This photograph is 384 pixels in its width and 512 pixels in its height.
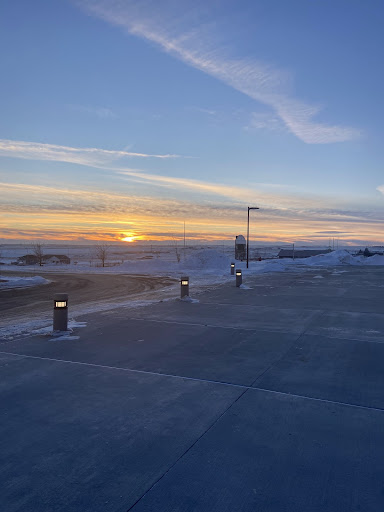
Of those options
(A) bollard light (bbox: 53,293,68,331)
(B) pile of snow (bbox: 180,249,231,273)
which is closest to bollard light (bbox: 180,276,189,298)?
(A) bollard light (bbox: 53,293,68,331)

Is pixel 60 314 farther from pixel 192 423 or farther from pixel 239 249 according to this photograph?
pixel 239 249

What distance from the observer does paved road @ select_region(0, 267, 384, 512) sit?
3371 mm

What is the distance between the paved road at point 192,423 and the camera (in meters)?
3.37

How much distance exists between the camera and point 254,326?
10.5m

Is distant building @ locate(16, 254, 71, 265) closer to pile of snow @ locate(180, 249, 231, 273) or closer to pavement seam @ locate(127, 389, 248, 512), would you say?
pile of snow @ locate(180, 249, 231, 273)

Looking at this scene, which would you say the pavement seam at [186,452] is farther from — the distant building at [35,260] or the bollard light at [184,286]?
the distant building at [35,260]

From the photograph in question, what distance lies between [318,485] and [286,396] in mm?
2042

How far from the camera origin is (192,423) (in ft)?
15.2

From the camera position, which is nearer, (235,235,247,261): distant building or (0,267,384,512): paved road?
(0,267,384,512): paved road

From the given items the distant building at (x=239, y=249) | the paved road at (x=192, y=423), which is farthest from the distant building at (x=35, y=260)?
the paved road at (x=192, y=423)

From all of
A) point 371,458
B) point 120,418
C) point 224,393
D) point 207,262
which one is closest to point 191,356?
point 224,393

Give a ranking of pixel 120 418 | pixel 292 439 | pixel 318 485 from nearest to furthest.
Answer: pixel 318 485
pixel 292 439
pixel 120 418

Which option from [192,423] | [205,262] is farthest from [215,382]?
[205,262]

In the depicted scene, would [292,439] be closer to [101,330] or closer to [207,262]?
[101,330]
